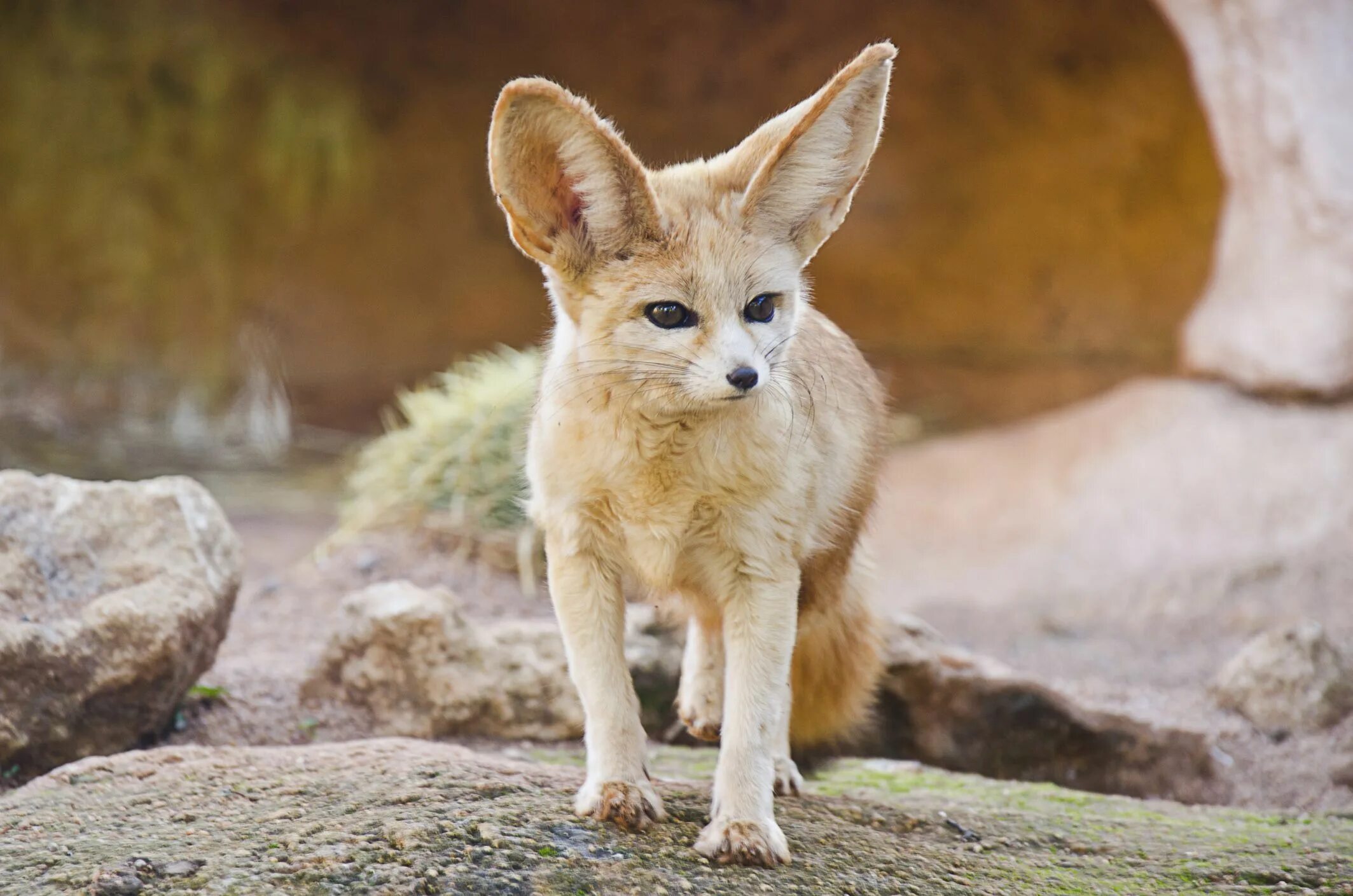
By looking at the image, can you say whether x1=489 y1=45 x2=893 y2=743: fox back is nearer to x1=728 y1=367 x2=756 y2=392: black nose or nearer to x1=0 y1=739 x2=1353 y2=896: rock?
x1=728 y1=367 x2=756 y2=392: black nose

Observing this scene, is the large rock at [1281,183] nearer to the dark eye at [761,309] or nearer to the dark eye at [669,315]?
the dark eye at [761,309]

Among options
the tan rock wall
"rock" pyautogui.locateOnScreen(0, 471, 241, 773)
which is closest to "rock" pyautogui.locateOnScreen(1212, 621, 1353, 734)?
"rock" pyautogui.locateOnScreen(0, 471, 241, 773)

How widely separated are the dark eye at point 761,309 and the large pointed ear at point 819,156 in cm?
14

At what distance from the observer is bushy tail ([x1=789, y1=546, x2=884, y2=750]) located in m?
3.36

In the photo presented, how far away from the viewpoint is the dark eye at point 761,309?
8.66ft

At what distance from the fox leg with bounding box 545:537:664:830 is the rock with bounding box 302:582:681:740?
106 cm

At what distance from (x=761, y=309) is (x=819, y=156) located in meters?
0.33

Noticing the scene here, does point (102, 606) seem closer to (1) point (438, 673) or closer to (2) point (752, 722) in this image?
(1) point (438, 673)

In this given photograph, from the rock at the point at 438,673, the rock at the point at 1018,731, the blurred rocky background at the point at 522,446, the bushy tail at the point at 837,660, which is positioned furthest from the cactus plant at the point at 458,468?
the bushy tail at the point at 837,660

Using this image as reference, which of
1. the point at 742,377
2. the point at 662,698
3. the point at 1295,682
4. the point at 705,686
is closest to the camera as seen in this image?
the point at 742,377

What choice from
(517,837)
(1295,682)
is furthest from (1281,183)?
(517,837)

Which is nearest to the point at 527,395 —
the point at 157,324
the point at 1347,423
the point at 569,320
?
the point at 569,320

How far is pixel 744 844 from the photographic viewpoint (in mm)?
2520

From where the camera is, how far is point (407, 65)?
9484 millimetres
